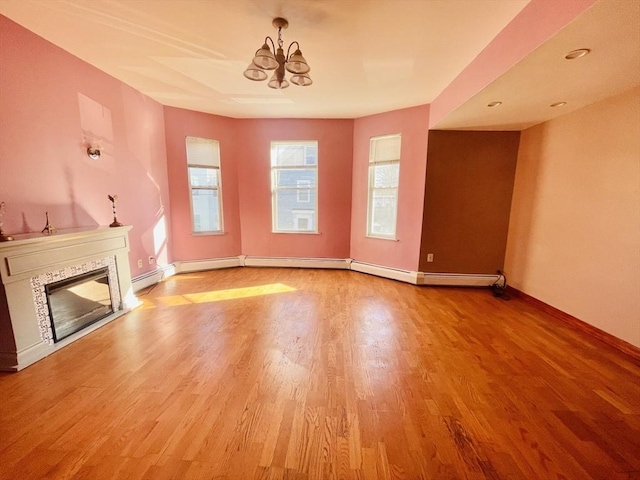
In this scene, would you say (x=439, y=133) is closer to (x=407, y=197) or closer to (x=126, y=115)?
(x=407, y=197)

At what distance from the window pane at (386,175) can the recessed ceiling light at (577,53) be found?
252 cm

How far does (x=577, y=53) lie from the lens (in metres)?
1.67

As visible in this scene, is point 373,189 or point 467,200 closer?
point 467,200

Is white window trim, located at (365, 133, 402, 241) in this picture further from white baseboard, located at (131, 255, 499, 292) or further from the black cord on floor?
the black cord on floor

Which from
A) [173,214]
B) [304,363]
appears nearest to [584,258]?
[304,363]

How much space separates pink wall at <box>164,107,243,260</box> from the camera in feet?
14.1

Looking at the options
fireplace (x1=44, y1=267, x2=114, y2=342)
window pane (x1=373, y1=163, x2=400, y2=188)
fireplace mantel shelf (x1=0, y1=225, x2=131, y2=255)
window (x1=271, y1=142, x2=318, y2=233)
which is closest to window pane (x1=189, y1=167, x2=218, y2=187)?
window (x1=271, y1=142, x2=318, y2=233)

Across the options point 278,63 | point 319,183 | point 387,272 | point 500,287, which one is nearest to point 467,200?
point 500,287

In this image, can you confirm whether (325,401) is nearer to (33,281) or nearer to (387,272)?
(33,281)

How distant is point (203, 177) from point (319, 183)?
6.96ft

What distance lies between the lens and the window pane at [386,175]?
168 inches

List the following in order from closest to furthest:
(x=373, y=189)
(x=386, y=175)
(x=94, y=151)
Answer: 1. (x=94, y=151)
2. (x=386, y=175)
3. (x=373, y=189)

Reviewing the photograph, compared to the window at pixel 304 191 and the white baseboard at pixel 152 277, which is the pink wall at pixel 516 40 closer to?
the window at pixel 304 191

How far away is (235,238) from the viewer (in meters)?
5.02
